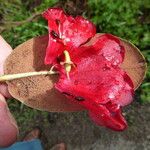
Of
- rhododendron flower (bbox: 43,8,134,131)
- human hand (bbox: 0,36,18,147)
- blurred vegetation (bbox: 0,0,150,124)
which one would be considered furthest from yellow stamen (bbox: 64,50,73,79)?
blurred vegetation (bbox: 0,0,150,124)

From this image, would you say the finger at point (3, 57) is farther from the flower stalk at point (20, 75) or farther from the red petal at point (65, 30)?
the red petal at point (65, 30)

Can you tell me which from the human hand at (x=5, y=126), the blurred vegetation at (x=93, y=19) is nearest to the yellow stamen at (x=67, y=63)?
the human hand at (x=5, y=126)

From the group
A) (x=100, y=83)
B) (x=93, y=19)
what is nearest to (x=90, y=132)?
(x=93, y=19)

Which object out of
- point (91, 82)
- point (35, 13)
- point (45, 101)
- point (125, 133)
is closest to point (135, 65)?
point (91, 82)

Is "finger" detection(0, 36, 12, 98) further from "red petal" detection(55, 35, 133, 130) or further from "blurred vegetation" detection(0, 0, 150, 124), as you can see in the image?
"blurred vegetation" detection(0, 0, 150, 124)

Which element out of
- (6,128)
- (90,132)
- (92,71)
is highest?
(92,71)

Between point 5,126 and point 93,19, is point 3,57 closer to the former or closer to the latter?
point 5,126
